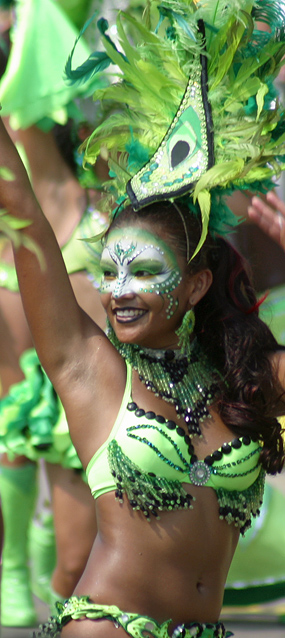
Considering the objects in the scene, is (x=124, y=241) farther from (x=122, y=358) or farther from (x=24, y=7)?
(x=24, y=7)

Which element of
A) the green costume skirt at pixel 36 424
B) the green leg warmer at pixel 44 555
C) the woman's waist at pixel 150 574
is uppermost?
the woman's waist at pixel 150 574

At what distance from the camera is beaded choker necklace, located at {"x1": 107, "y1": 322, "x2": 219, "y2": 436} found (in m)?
2.57

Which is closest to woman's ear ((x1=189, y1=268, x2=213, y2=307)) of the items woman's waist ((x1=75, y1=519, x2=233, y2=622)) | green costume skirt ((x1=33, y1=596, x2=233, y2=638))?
woman's waist ((x1=75, y1=519, x2=233, y2=622))

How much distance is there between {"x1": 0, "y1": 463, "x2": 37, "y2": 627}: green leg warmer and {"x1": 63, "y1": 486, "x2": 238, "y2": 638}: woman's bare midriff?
5.12ft

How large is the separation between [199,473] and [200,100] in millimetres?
962

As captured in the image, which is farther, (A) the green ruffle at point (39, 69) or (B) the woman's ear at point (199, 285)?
(A) the green ruffle at point (39, 69)

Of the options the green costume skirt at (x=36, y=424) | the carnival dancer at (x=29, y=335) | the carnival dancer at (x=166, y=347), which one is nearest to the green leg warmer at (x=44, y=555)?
the carnival dancer at (x=29, y=335)

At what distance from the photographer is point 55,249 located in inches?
99.3

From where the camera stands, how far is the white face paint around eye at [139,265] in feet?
8.29

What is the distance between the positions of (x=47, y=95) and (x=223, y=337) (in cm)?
168

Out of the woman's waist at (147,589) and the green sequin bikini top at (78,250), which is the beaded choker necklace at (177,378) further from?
the green sequin bikini top at (78,250)

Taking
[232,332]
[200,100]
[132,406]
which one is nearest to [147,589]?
[132,406]

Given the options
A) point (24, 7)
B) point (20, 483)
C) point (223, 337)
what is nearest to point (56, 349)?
point (223, 337)

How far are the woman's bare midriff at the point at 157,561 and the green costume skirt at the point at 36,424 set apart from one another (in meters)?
1.19
